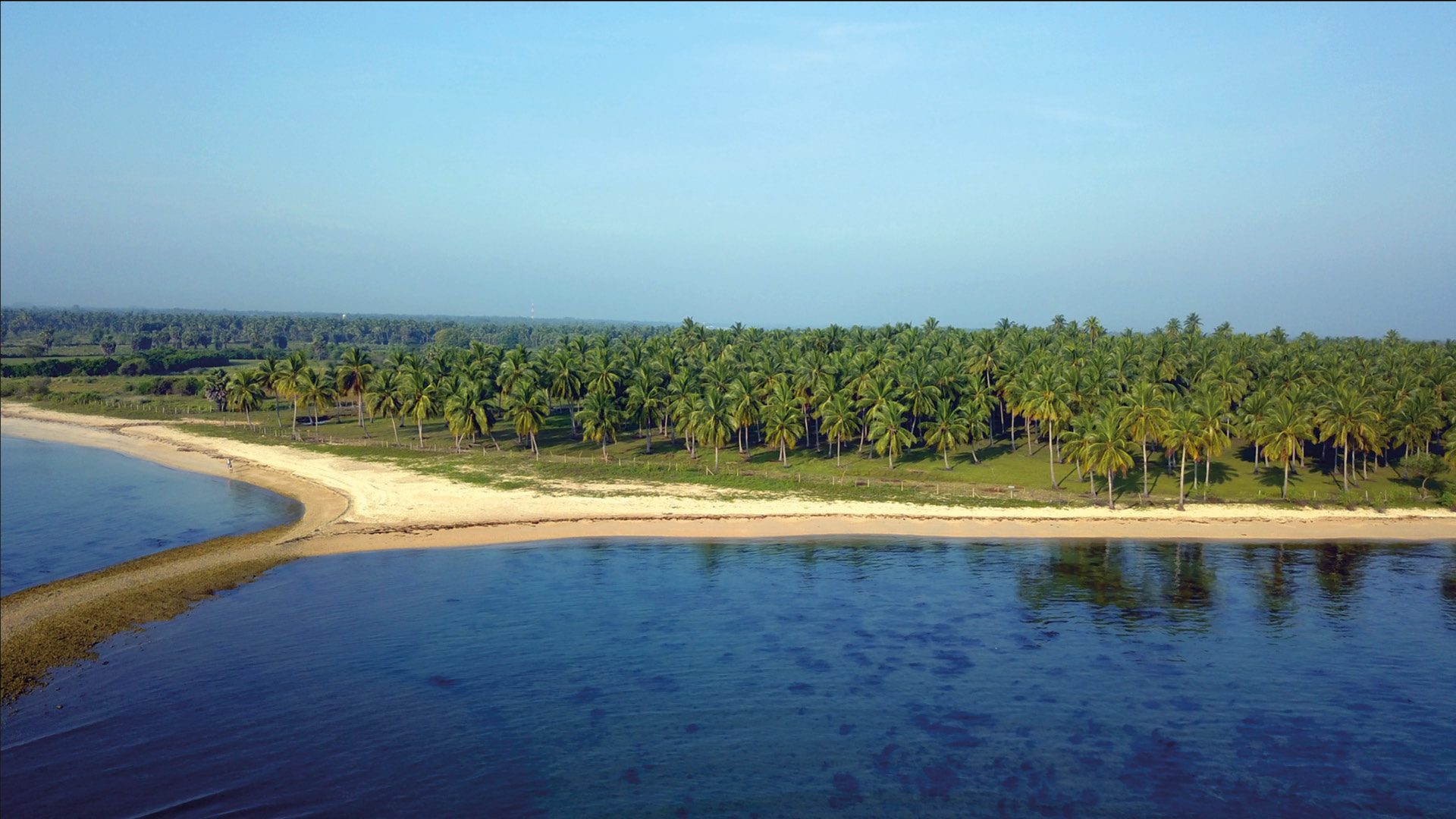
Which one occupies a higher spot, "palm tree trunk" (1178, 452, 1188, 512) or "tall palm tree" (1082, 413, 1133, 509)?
"tall palm tree" (1082, 413, 1133, 509)

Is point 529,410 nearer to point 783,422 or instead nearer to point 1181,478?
point 783,422

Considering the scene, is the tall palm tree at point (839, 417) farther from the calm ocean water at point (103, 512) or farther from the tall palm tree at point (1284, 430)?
the calm ocean water at point (103, 512)

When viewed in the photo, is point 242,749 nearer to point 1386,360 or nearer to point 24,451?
point 24,451

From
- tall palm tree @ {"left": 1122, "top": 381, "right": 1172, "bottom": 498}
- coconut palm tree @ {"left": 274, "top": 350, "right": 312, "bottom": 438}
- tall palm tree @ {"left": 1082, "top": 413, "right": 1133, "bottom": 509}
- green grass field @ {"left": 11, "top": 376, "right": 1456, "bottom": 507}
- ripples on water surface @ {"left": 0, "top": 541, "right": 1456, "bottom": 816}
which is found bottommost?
ripples on water surface @ {"left": 0, "top": 541, "right": 1456, "bottom": 816}

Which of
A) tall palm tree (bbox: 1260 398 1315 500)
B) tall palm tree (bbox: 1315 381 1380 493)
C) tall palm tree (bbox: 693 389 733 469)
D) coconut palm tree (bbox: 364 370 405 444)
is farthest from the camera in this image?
coconut palm tree (bbox: 364 370 405 444)

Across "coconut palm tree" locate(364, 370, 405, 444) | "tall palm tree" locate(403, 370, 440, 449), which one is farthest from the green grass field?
"coconut palm tree" locate(364, 370, 405, 444)

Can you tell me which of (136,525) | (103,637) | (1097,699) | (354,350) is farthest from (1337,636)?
(354,350)

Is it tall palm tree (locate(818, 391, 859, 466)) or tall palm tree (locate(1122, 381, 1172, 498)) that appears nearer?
tall palm tree (locate(1122, 381, 1172, 498))

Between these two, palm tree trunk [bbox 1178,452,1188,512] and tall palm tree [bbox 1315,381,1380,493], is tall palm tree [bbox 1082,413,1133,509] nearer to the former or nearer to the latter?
palm tree trunk [bbox 1178,452,1188,512]
